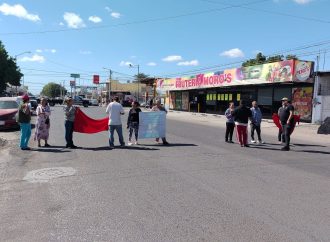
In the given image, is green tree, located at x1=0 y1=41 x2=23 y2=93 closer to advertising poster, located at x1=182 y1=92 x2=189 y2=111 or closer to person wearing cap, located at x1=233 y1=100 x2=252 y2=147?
advertising poster, located at x1=182 y1=92 x2=189 y2=111

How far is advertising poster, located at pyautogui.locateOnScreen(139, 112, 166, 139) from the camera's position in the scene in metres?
15.0

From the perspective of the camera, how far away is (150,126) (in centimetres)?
1511

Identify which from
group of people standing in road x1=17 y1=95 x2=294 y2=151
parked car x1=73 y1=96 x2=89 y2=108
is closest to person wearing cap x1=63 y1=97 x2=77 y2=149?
group of people standing in road x1=17 y1=95 x2=294 y2=151

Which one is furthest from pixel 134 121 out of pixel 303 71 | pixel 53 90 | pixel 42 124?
pixel 53 90

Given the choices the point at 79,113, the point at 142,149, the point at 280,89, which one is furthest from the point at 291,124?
the point at 280,89

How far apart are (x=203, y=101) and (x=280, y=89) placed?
15.0m

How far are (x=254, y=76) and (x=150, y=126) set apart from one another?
66.4 feet

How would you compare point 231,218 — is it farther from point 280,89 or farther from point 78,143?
point 280,89

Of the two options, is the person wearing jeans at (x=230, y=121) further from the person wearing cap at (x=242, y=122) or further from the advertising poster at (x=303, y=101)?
the advertising poster at (x=303, y=101)

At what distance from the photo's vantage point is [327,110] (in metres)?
27.0

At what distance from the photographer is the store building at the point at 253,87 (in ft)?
92.5

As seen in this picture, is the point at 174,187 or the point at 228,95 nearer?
the point at 174,187

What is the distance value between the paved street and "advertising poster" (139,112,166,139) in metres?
2.69

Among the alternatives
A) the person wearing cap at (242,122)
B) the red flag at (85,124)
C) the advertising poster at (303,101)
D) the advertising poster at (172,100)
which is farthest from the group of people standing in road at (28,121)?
the advertising poster at (172,100)
